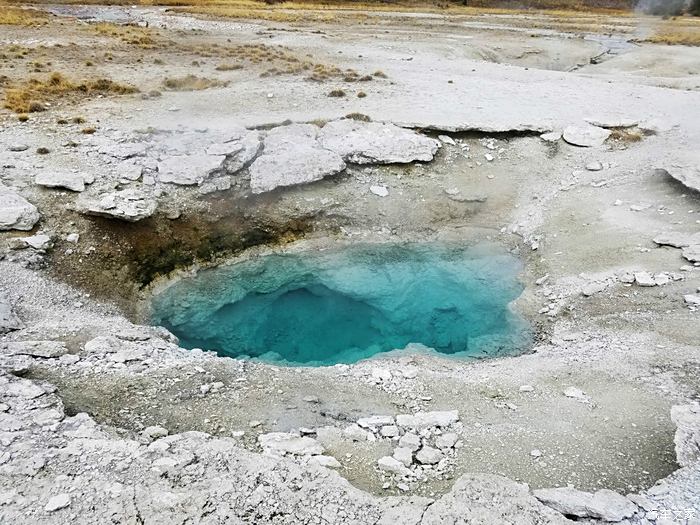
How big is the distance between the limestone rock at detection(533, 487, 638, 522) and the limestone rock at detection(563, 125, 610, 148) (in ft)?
38.6

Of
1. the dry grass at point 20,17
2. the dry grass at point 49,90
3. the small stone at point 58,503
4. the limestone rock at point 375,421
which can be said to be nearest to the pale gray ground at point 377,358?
the small stone at point 58,503

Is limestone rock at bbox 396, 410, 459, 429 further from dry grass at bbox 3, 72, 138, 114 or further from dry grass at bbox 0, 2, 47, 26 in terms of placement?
dry grass at bbox 0, 2, 47, 26

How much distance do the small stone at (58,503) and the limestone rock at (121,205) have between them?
7330 mm

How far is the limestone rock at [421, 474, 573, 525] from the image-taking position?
559 centimetres

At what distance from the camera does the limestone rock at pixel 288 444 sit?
6.58 metres

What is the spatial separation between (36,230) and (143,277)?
7.61ft

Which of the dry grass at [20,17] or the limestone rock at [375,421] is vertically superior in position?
the dry grass at [20,17]

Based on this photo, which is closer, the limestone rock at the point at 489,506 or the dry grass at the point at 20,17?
the limestone rock at the point at 489,506

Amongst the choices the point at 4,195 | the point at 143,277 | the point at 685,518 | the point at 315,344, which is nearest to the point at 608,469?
the point at 685,518

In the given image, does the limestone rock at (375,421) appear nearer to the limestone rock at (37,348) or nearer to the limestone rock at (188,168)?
the limestone rock at (37,348)

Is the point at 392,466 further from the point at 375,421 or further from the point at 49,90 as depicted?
the point at 49,90

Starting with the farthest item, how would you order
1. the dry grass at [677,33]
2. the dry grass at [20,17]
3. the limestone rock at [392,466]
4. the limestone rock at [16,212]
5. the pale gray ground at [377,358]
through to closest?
the dry grass at [677,33], the dry grass at [20,17], the limestone rock at [16,212], the limestone rock at [392,466], the pale gray ground at [377,358]

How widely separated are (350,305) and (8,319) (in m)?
6.66

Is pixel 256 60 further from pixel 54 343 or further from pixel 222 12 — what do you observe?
pixel 222 12
